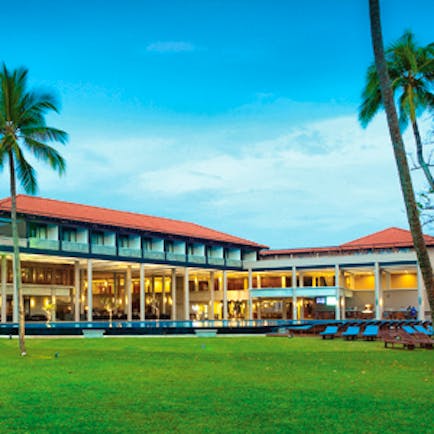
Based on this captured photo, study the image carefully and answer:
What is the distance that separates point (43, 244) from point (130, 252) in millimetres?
9147

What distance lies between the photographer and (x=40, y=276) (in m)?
57.3

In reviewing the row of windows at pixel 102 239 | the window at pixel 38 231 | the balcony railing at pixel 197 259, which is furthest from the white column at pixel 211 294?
the window at pixel 38 231

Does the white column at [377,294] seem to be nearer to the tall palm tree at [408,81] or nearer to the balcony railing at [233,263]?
the balcony railing at [233,263]

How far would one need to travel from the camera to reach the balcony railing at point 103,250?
55125mm

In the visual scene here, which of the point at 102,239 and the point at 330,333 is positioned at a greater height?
the point at 102,239

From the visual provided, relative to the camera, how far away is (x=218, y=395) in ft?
36.9

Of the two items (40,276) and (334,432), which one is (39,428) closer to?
(334,432)

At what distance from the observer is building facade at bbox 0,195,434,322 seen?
5381 centimetres

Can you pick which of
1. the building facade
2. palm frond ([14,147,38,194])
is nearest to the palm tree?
palm frond ([14,147,38,194])

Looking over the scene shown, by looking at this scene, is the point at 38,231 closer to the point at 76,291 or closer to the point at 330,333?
the point at 76,291

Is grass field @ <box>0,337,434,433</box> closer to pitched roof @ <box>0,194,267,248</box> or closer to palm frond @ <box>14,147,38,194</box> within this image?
palm frond @ <box>14,147,38,194</box>

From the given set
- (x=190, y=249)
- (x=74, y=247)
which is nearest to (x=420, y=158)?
(x=74, y=247)

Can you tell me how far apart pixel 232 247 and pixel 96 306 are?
573 inches

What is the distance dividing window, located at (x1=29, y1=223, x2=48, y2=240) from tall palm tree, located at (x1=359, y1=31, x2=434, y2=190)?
34.0m
